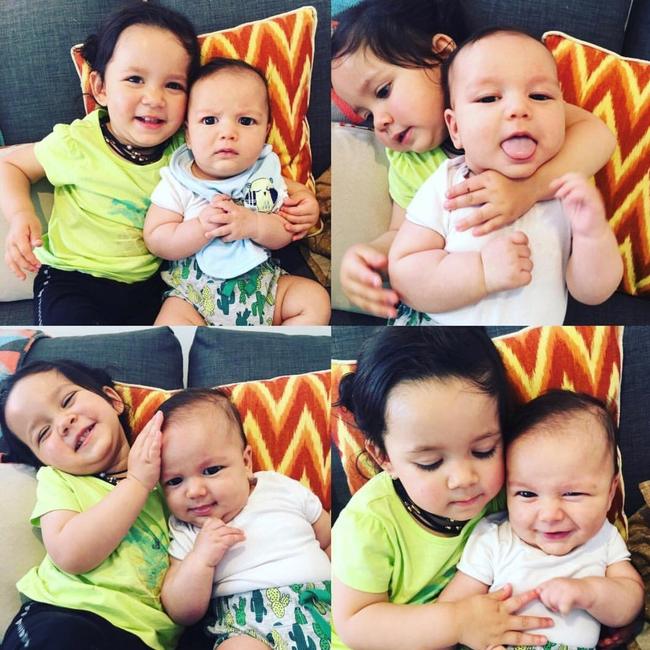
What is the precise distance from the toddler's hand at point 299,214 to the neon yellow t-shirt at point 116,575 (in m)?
0.47

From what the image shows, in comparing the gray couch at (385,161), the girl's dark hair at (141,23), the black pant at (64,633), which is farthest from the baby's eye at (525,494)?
the girl's dark hair at (141,23)

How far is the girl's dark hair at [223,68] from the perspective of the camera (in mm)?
1071

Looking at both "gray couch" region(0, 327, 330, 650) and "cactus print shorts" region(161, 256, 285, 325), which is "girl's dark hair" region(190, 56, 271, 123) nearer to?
"cactus print shorts" region(161, 256, 285, 325)

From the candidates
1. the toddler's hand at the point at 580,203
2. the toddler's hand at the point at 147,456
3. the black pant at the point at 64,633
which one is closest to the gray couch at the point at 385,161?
the toddler's hand at the point at 580,203

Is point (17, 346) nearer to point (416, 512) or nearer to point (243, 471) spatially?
Result: point (243, 471)

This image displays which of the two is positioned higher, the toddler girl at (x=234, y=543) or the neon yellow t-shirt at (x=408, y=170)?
the neon yellow t-shirt at (x=408, y=170)

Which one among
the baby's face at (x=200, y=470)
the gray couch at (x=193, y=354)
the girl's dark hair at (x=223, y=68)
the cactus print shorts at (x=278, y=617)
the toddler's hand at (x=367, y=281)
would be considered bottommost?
the cactus print shorts at (x=278, y=617)

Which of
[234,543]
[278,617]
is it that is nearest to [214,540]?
[234,543]

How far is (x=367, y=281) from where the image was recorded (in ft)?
3.44

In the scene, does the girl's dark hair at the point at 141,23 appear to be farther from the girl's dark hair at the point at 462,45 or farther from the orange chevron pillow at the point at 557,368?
the orange chevron pillow at the point at 557,368

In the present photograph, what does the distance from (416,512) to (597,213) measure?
0.52 meters

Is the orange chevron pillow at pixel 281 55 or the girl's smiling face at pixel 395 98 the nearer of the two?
the girl's smiling face at pixel 395 98

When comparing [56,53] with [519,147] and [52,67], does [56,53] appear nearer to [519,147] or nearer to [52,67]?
[52,67]

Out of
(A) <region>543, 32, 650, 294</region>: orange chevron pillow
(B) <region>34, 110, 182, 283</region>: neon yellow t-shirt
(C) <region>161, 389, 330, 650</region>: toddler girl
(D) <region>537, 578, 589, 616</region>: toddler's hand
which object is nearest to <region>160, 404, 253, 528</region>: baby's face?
(C) <region>161, 389, 330, 650</region>: toddler girl
